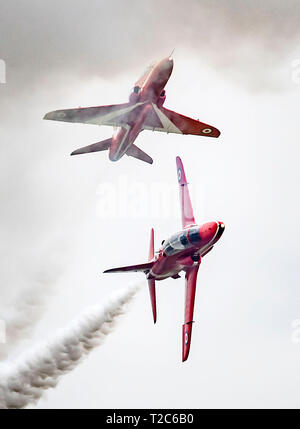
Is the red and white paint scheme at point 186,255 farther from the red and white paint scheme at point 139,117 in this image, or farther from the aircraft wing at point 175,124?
the red and white paint scheme at point 139,117

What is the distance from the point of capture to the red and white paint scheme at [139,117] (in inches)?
786

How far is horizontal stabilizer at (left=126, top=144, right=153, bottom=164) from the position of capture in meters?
24.2

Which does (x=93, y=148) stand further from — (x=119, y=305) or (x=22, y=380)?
(x=22, y=380)

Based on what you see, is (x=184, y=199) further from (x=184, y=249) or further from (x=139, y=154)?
(x=184, y=249)

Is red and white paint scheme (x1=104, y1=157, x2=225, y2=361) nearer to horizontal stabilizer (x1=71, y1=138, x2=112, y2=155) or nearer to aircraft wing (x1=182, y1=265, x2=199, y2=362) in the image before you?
aircraft wing (x1=182, y1=265, x2=199, y2=362)

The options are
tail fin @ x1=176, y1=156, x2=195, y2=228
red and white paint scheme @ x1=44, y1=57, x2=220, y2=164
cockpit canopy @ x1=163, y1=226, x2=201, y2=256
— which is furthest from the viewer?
tail fin @ x1=176, y1=156, x2=195, y2=228

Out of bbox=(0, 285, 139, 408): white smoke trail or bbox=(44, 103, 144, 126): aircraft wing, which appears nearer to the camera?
bbox=(44, 103, 144, 126): aircraft wing

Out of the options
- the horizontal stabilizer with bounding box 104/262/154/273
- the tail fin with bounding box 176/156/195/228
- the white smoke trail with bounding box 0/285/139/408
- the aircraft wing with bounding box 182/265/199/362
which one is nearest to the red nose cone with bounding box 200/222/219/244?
the aircraft wing with bounding box 182/265/199/362

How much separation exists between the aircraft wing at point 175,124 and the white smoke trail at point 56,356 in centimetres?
685

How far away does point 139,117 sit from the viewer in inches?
840

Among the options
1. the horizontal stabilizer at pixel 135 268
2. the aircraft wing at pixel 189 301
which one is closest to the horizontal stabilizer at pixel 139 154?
A: the horizontal stabilizer at pixel 135 268

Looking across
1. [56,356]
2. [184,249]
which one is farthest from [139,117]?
[56,356]

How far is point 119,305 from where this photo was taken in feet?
85.3
